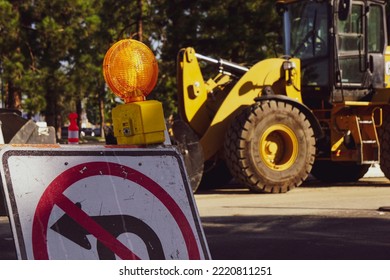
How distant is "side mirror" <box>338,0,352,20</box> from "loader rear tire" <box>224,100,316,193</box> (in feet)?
5.00

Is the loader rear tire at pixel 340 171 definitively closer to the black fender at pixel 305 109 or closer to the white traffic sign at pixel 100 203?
the black fender at pixel 305 109

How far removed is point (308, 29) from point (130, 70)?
10041mm

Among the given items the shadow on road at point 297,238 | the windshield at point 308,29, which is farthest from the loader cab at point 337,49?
the shadow on road at point 297,238

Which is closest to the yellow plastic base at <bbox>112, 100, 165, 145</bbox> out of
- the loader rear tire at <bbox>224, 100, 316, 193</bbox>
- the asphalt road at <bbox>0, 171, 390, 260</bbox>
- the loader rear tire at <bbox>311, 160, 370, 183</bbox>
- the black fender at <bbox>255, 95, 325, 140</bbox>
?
the asphalt road at <bbox>0, 171, 390, 260</bbox>

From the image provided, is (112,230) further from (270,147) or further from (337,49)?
(337,49)

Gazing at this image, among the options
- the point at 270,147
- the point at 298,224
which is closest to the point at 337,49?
the point at 270,147

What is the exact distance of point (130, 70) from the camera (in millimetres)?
2561

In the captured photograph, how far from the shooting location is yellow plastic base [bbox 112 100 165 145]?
8.41 feet

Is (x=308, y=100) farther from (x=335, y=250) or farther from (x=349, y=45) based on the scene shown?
(x=335, y=250)

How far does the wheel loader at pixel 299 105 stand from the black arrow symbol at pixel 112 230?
7.75 m

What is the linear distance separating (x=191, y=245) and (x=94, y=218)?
1.11 feet

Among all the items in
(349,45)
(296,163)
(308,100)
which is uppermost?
(349,45)
